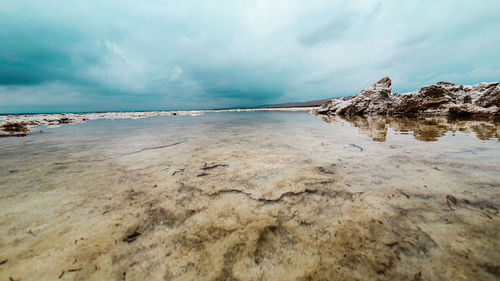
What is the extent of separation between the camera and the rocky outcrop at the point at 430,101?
32.9 feet

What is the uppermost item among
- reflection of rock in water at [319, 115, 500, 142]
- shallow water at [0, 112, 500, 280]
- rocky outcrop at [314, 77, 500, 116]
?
rocky outcrop at [314, 77, 500, 116]

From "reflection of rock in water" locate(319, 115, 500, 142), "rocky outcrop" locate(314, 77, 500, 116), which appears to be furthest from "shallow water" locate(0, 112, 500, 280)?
"rocky outcrop" locate(314, 77, 500, 116)

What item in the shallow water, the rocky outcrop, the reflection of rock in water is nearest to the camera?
the shallow water

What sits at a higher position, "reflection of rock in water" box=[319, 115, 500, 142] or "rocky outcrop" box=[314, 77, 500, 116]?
"rocky outcrop" box=[314, 77, 500, 116]

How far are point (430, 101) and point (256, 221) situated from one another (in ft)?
53.7

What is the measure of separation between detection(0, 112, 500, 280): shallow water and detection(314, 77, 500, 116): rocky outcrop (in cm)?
1199

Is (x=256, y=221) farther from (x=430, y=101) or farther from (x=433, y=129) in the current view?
(x=430, y=101)

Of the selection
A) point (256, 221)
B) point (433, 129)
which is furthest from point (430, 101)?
point (256, 221)

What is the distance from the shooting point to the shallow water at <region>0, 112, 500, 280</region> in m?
1.06

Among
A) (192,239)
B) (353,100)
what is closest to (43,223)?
(192,239)

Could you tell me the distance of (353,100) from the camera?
17203mm

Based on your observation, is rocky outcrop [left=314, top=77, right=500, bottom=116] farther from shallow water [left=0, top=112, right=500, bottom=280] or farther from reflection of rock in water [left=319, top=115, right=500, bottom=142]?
shallow water [left=0, top=112, right=500, bottom=280]

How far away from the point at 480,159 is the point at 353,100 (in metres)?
16.4

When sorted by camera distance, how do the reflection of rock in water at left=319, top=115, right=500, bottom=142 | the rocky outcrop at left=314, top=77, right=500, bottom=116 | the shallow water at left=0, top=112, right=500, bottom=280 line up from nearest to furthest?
the shallow water at left=0, top=112, right=500, bottom=280 → the reflection of rock in water at left=319, top=115, right=500, bottom=142 → the rocky outcrop at left=314, top=77, right=500, bottom=116
